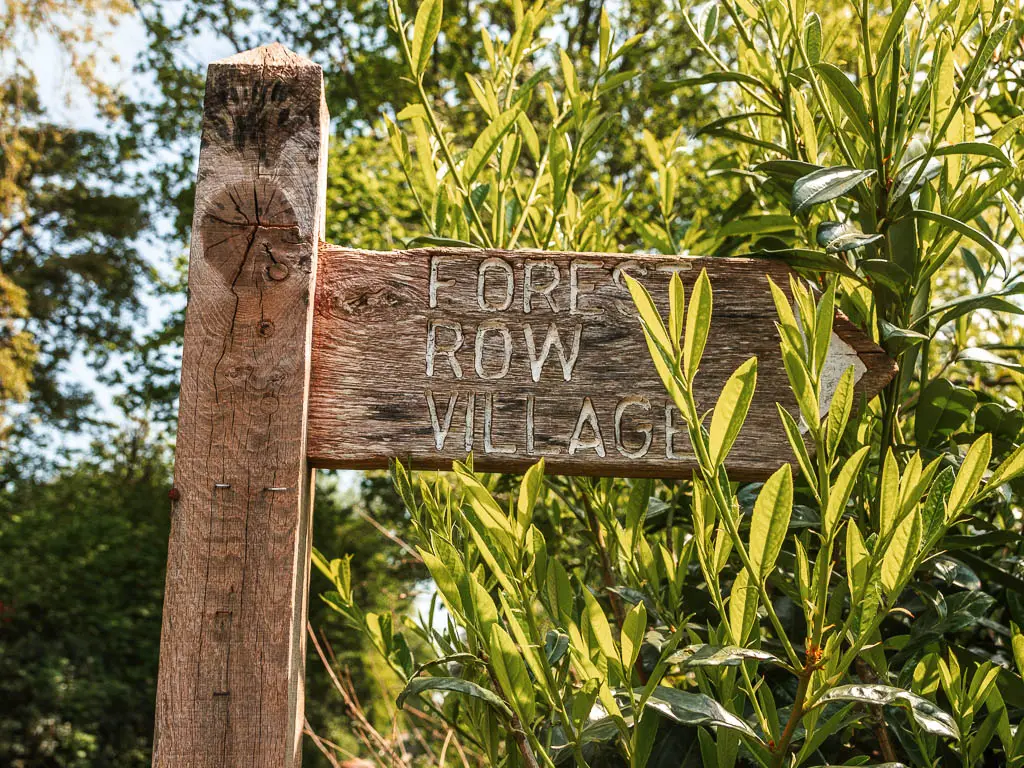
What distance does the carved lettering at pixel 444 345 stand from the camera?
3.05 ft

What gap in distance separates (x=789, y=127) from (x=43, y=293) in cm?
1330

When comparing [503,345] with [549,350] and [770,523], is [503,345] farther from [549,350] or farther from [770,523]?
[770,523]

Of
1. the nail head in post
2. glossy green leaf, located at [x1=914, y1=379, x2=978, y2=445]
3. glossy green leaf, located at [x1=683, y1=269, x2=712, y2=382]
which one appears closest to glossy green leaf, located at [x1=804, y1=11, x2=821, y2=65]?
glossy green leaf, located at [x1=914, y1=379, x2=978, y2=445]

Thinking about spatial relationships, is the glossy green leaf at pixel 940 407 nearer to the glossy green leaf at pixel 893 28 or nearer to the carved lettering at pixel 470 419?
the glossy green leaf at pixel 893 28

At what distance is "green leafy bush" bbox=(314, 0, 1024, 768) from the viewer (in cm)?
62

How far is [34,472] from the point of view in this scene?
12422 millimetres

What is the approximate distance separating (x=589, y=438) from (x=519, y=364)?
0.35 ft

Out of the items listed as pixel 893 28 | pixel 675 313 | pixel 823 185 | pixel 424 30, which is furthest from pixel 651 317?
pixel 424 30

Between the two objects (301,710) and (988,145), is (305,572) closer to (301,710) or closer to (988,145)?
(301,710)

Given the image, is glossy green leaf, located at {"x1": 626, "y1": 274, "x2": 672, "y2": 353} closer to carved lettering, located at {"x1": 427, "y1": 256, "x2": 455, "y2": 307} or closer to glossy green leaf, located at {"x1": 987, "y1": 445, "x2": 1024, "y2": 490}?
glossy green leaf, located at {"x1": 987, "y1": 445, "x2": 1024, "y2": 490}

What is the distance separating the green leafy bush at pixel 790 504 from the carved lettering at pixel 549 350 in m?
0.15

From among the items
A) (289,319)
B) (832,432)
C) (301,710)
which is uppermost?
(289,319)

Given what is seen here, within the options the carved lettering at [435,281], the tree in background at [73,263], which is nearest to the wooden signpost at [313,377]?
the carved lettering at [435,281]

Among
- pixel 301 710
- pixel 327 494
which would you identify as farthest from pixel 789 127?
pixel 327 494
